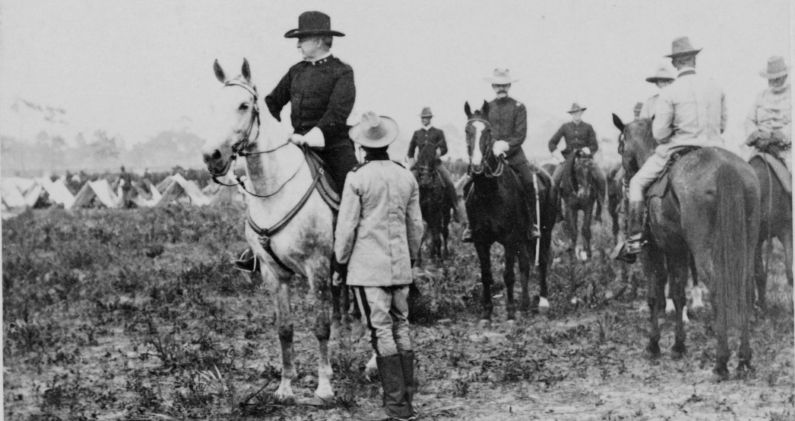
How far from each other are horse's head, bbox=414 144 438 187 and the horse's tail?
681 cm

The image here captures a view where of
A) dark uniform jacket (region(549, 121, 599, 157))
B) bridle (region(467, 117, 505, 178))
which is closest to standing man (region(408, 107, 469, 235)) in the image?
dark uniform jacket (region(549, 121, 599, 157))

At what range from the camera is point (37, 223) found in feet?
43.7

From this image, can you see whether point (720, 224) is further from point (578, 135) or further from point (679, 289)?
point (578, 135)

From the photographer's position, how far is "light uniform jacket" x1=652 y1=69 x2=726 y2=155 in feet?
23.1

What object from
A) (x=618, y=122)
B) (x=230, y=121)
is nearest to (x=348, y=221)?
(x=230, y=121)

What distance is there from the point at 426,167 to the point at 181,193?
8676 mm

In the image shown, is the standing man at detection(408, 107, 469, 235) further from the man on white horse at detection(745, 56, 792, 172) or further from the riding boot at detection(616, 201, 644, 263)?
the man on white horse at detection(745, 56, 792, 172)

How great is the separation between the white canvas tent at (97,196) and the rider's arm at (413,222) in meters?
14.0

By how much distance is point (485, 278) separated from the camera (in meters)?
9.54

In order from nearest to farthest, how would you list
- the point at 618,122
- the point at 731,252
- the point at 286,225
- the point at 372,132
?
the point at 372,132, the point at 731,252, the point at 286,225, the point at 618,122

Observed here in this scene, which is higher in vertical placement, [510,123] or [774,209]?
[510,123]

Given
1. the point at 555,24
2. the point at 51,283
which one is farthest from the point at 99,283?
the point at 555,24

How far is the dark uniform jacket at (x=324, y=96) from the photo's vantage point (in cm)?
703

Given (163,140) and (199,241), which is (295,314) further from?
(163,140)
